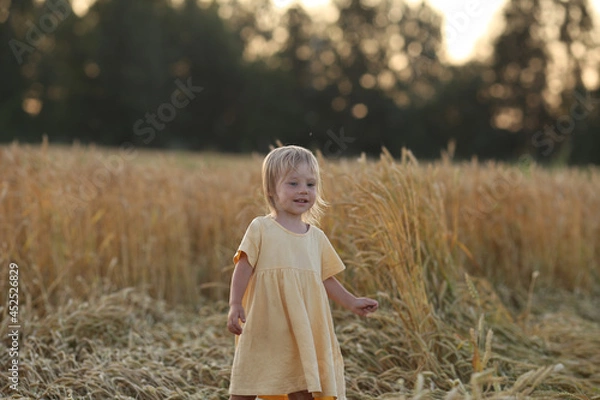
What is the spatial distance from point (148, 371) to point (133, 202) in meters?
2.05

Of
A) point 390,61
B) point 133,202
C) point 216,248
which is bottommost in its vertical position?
point 216,248

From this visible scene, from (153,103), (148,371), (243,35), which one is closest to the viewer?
(148,371)

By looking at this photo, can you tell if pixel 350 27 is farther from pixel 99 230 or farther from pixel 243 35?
pixel 99 230

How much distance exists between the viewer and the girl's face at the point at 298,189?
235 cm

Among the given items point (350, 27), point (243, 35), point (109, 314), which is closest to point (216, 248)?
point (109, 314)

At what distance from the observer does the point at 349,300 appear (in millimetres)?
2543

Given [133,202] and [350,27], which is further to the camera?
[350,27]

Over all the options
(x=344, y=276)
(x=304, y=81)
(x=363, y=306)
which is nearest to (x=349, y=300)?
(x=363, y=306)

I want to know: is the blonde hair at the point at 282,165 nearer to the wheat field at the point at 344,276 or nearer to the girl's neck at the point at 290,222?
the girl's neck at the point at 290,222

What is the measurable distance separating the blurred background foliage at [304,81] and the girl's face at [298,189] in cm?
2516

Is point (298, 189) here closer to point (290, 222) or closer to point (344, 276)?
point (290, 222)

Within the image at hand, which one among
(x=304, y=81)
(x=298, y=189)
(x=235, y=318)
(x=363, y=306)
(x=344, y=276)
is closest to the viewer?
(x=235, y=318)

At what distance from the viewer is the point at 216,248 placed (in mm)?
4793

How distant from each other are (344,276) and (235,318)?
1574mm
